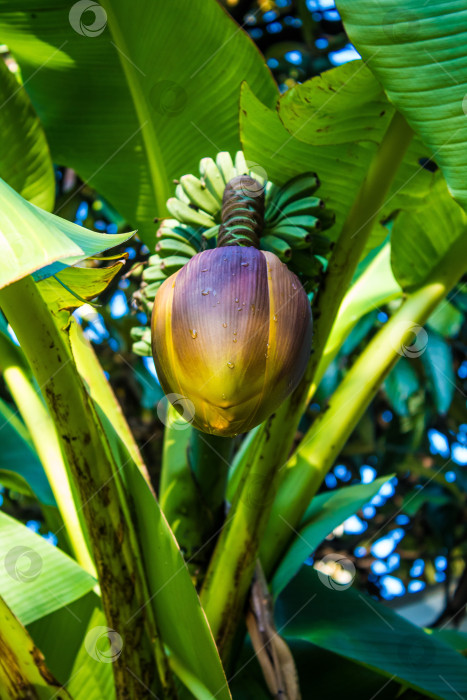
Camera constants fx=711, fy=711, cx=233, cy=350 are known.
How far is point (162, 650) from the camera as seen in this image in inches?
27.2

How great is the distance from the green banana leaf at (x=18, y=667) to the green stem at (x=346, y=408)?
288 millimetres

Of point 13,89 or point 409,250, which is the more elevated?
point 13,89

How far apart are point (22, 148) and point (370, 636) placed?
0.71m

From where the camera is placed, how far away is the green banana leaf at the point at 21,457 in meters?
0.92

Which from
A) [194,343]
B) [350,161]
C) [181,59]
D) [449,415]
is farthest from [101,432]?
[449,415]

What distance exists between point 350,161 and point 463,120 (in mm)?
187

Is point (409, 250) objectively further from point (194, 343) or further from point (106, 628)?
point (106, 628)
